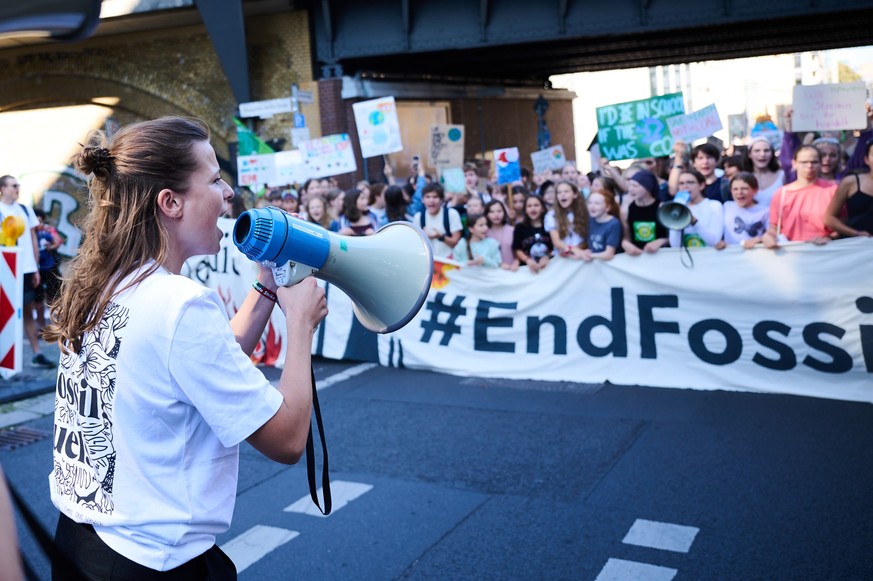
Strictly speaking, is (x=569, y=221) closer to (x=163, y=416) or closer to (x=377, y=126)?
(x=377, y=126)

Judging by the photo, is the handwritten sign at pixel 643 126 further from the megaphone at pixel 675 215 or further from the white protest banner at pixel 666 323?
the megaphone at pixel 675 215

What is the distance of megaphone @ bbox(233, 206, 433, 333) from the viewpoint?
6.44 feet

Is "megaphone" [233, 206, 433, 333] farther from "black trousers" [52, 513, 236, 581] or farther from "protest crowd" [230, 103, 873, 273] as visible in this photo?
"protest crowd" [230, 103, 873, 273]

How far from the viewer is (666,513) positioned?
4.54 m

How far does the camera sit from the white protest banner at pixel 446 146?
47.7 feet

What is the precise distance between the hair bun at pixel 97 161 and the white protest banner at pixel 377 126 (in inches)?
411

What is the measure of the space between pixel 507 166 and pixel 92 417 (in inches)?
441

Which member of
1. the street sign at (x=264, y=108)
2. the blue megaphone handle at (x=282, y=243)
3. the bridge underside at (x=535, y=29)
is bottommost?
the blue megaphone handle at (x=282, y=243)

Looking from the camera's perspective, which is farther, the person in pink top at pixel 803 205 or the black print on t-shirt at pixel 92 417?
the person in pink top at pixel 803 205

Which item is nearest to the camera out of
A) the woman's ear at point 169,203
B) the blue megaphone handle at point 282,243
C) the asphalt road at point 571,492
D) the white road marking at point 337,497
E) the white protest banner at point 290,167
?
the woman's ear at point 169,203

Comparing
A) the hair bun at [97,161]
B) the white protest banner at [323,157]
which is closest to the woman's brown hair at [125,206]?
the hair bun at [97,161]

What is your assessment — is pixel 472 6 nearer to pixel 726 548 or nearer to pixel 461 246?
pixel 461 246

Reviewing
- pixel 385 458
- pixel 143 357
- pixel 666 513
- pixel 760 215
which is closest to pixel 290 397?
pixel 143 357

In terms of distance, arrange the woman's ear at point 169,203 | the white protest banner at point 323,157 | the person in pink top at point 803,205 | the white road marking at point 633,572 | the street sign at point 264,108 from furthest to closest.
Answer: the street sign at point 264,108 < the white protest banner at point 323,157 < the person in pink top at point 803,205 < the white road marking at point 633,572 < the woman's ear at point 169,203
